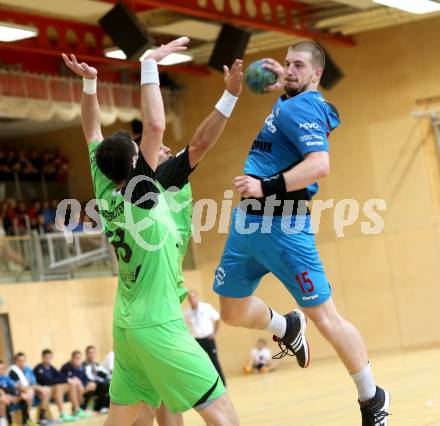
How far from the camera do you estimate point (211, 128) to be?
5551mm

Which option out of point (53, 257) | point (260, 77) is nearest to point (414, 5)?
point (53, 257)

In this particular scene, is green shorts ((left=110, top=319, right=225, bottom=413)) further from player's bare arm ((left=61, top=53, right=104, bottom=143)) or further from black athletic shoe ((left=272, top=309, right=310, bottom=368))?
black athletic shoe ((left=272, top=309, right=310, bottom=368))

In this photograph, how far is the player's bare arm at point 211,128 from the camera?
546 cm

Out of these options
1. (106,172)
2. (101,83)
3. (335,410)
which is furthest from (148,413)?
(101,83)

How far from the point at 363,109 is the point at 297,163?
14782 mm

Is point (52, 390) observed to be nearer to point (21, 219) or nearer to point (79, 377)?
point (79, 377)

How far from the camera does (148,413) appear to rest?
5941 mm

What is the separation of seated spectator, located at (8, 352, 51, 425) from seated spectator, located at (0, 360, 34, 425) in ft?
0.81

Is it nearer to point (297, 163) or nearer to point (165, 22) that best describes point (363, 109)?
point (165, 22)

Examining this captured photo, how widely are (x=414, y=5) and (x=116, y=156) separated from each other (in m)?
13.0

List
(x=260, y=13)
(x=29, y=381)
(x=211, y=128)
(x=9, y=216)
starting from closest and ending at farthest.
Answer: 1. (x=211, y=128)
2. (x=29, y=381)
3. (x=260, y=13)
4. (x=9, y=216)

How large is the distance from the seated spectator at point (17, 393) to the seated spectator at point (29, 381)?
0.25 meters

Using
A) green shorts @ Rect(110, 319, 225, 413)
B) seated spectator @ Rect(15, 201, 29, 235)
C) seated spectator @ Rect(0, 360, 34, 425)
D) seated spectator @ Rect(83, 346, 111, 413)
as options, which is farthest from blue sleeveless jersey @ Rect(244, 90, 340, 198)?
seated spectator @ Rect(15, 201, 29, 235)

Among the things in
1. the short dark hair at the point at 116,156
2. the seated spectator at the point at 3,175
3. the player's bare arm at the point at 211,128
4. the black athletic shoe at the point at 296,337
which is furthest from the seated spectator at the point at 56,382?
the short dark hair at the point at 116,156
